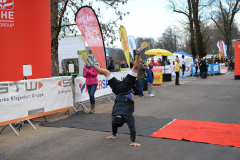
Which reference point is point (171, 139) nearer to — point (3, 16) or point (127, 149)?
point (127, 149)

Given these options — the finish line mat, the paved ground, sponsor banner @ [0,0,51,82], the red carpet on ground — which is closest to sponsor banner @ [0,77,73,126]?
the finish line mat

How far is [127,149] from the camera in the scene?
4.97 meters

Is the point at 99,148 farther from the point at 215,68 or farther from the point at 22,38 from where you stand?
the point at 215,68

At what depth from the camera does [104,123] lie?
7254 millimetres

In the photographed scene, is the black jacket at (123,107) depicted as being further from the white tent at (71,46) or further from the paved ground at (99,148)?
the white tent at (71,46)

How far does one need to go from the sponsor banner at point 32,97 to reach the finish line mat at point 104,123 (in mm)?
588

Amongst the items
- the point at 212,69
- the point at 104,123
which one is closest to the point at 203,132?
the point at 104,123

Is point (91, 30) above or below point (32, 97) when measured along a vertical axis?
above

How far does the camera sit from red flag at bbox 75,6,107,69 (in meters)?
10.1

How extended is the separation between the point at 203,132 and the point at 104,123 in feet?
9.21

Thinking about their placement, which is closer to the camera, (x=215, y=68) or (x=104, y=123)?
(x=104, y=123)

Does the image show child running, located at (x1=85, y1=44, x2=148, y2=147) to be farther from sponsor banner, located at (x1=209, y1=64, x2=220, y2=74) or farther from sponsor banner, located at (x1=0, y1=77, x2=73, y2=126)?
sponsor banner, located at (x1=209, y1=64, x2=220, y2=74)

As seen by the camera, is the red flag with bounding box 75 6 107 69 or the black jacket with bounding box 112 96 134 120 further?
the red flag with bounding box 75 6 107 69

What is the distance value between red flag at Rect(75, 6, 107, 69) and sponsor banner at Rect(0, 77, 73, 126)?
2.31m
